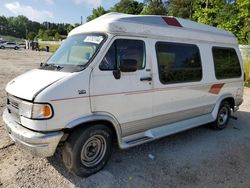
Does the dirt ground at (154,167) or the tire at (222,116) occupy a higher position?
the tire at (222,116)

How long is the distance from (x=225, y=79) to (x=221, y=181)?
10.1 feet

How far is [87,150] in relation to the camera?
4.00m

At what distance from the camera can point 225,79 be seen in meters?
6.32

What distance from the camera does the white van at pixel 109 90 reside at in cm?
348

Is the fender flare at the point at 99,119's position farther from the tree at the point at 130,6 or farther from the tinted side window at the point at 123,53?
the tree at the point at 130,6

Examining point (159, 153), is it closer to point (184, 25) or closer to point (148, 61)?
point (148, 61)

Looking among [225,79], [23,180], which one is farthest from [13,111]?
[225,79]

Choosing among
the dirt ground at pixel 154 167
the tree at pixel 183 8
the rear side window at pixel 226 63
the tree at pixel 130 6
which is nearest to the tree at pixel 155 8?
the tree at pixel 183 8

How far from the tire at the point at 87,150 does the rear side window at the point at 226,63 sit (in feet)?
11.4

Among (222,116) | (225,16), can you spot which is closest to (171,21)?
(222,116)

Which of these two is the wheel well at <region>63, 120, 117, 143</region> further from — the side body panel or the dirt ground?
the dirt ground

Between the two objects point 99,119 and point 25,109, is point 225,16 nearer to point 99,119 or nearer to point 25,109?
point 99,119

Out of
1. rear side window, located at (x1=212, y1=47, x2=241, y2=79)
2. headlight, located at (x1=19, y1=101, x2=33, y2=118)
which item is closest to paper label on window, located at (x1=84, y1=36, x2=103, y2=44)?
headlight, located at (x1=19, y1=101, x2=33, y2=118)

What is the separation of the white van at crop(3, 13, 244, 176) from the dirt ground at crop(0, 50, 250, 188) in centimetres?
Result: 35
